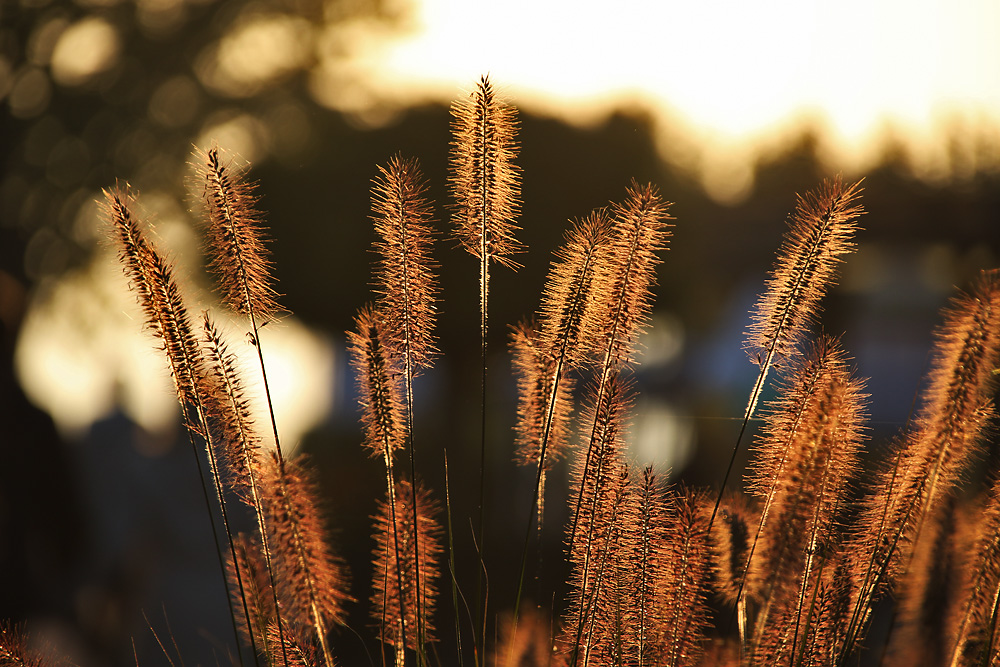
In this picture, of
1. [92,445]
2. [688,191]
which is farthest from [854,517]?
[92,445]

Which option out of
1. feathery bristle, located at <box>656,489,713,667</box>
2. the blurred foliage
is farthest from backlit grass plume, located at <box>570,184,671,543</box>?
the blurred foliage

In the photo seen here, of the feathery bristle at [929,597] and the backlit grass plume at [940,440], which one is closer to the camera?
the backlit grass plume at [940,440]

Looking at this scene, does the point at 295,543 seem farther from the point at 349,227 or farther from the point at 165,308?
the point at 349,227

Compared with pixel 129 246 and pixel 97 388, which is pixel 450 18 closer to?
pixel 129 246

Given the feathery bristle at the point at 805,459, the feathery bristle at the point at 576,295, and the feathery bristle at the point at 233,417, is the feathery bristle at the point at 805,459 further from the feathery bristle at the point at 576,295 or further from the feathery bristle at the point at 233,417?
the feathery bristle at the point at 233,417

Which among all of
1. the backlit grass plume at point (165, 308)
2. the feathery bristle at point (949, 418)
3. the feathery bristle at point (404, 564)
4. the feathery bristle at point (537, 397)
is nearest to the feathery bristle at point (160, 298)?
the backlit grass plume at point (165, 308)

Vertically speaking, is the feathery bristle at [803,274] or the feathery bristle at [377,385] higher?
the feathery bristle at [803,274]
